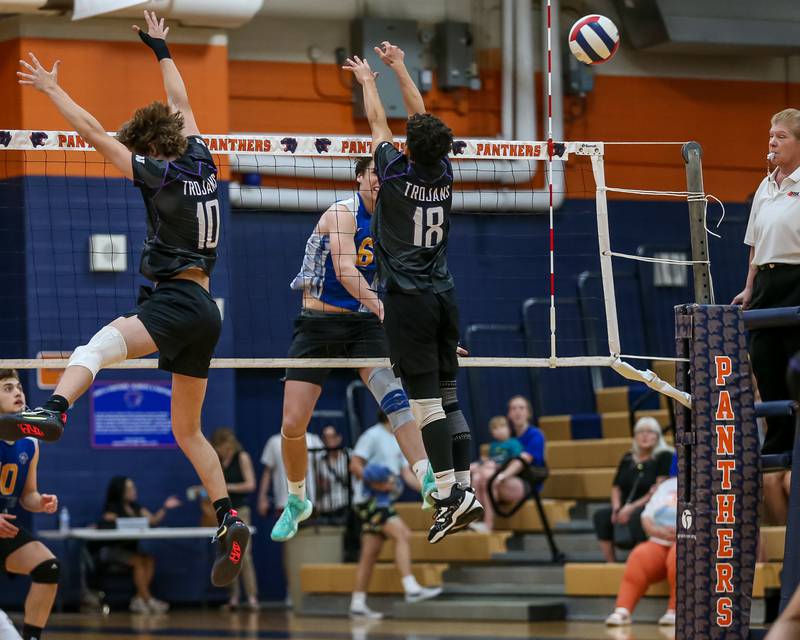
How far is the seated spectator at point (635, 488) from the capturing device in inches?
512

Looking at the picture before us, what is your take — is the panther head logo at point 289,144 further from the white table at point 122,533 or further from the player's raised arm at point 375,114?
the white table at point 122,533

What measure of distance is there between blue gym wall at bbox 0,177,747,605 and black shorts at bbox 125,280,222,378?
676cm

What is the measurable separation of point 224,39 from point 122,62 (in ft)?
3.91

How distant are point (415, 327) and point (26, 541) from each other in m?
3.29

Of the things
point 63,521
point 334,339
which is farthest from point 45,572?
point 63,521

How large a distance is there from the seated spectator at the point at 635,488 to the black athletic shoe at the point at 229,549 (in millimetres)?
5798

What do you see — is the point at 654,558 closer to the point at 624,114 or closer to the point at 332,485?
the point at 332,485

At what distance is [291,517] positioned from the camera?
29.5ft

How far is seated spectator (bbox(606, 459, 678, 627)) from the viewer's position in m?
12.1

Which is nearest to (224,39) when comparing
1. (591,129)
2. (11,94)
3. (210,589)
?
(11,94)

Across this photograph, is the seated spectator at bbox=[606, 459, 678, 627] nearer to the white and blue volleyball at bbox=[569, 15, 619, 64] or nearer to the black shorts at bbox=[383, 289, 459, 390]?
the white and blue volleyball at bbox=[569, 15, 619, 64]

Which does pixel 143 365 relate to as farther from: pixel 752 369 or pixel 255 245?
pixel 255 245

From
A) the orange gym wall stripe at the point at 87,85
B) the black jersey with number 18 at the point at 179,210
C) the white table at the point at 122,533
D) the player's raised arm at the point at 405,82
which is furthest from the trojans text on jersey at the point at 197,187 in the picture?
the white table at the point at 122,533

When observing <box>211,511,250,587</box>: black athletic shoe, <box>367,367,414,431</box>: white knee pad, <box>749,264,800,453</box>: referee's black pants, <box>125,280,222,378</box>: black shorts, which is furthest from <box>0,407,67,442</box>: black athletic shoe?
<box>749,264,800,453</box>: referee's black pants
